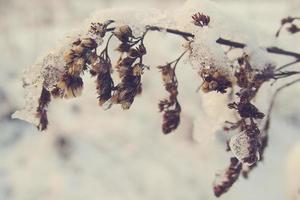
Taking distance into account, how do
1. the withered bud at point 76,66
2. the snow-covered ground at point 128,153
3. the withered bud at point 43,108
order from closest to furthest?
the withered bud at point 76,66 → the withered bud at point 43,108 → the snow-covered ground at point 128,153

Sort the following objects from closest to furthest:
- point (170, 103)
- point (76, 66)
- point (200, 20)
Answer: point (76, 66), point (200, 20), point (170, 103)

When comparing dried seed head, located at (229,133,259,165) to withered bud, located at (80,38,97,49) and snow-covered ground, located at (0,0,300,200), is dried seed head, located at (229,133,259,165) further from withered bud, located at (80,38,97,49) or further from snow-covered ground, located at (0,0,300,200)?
snow-covered ground, located at (0,0,300,200)

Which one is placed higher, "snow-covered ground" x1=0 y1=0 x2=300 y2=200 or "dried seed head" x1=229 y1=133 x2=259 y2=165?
"dried seed head" x1=229 y1=133 x2=259 y2=165

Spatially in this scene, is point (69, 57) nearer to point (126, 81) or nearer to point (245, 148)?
point (126, 81)

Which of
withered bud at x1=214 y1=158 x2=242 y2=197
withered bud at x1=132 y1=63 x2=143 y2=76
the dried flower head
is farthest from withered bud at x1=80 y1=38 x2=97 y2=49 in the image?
withered bud at x1=214 y1=158 x2=242 y2=197

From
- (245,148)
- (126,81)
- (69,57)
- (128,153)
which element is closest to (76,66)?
(69,57)

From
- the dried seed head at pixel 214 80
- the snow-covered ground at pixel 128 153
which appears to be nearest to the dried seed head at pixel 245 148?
the dried seed head at pixel 214 80

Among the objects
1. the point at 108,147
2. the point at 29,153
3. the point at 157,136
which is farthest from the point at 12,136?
the point at 157,136

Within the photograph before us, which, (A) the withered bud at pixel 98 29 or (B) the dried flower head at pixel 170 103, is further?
(B) the dried flower head at pixel 170 103

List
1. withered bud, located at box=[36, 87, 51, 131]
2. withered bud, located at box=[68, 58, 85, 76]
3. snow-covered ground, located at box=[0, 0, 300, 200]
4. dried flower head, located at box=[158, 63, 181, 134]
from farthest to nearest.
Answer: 1. snow-covered ground, located at box=[0, 0, 300, 200]
2. dried flower head, located at box=[158, 63, 181, 134]
3. withered bud, located at box=[36, 87, 51, 131]
4. withered bud, located at box=[68, 58, 85, 76]

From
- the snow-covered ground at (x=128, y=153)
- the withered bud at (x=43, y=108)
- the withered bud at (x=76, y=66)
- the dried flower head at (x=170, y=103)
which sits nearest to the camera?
the withered bud at (x=76, y=66)

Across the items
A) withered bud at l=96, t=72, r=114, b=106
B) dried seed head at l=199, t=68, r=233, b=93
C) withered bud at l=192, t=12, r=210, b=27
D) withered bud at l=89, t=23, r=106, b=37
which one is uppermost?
withered bud at l=192, t=12, r=210, b=27

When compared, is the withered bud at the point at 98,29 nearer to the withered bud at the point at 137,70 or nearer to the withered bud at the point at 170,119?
the withered bud at the point at 137,70

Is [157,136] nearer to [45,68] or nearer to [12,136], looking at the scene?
[12,136]
